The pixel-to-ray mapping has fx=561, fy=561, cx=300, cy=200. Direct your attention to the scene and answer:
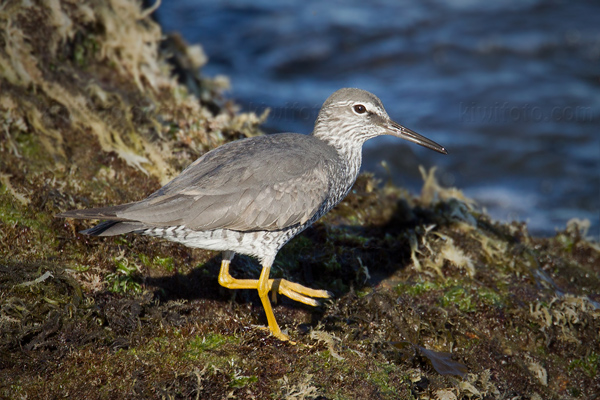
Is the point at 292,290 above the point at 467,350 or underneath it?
above

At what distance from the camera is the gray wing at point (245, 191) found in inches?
184

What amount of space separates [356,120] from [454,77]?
8.41 m

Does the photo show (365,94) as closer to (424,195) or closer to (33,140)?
(424,195)

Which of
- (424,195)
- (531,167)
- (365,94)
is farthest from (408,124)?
(365,94)

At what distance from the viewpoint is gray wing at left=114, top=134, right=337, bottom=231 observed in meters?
4.68

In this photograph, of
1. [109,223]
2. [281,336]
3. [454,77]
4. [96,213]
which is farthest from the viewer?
[454,77]

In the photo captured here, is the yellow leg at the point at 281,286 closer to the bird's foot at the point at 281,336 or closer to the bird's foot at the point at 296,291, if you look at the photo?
the bird's foot at the point at 296,291

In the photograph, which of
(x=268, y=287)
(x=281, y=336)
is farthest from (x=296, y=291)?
(x=281, y=336)

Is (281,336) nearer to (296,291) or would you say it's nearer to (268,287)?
(268,287)

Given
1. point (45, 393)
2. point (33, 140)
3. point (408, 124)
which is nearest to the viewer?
point (45, 393)

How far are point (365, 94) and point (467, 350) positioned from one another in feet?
8.98

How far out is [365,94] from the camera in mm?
5879

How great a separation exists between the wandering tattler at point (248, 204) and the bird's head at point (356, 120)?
0.43m

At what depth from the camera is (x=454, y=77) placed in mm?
13383
